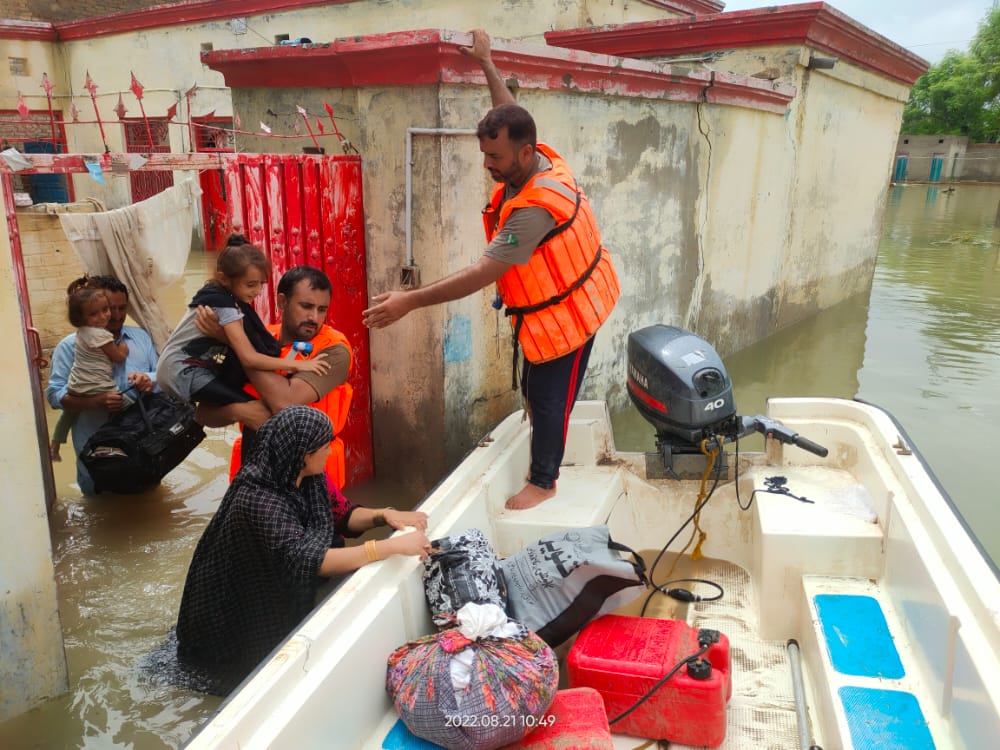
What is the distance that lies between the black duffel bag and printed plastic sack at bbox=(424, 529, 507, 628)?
2.05 meters

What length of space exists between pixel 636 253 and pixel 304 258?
110 inches

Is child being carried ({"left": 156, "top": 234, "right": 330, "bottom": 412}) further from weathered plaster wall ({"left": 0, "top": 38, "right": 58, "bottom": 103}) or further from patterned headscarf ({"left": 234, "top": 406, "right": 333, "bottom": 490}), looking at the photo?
weathered plaster wall ({"left": 0, "top": 38, "right": 58, "bottom": 103})

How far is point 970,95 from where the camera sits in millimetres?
45469

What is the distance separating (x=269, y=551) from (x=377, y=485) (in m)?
2.07

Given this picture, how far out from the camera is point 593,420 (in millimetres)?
3953

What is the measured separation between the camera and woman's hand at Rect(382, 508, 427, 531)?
265 cm

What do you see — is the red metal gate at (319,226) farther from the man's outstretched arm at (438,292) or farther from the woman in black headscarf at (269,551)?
the woman in black headscarf at (269,551)

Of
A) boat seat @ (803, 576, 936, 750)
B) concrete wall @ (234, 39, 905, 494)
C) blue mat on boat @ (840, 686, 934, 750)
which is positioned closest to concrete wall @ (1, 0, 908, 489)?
concrete wall @ (234, 39, 905, 494)

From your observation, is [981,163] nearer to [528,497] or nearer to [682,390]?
[682,390]

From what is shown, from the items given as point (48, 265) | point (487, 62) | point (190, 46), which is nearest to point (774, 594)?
point (487, 62)

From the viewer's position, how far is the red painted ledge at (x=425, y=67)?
144 inches

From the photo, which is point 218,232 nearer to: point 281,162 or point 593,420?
point 281,162

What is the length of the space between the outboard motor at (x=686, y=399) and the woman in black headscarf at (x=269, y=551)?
1.43 m

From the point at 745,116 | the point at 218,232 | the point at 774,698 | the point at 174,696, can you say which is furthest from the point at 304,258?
the point at 745,116
